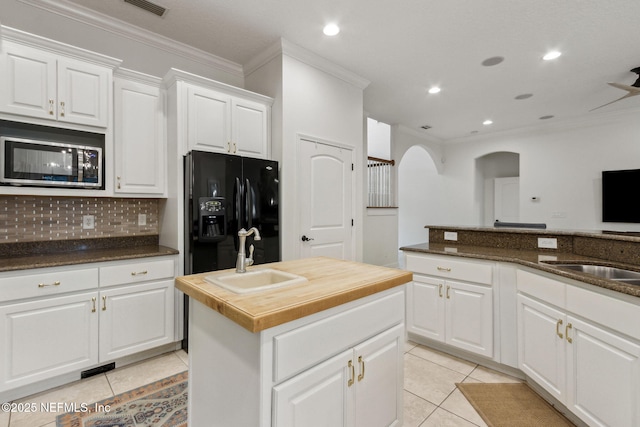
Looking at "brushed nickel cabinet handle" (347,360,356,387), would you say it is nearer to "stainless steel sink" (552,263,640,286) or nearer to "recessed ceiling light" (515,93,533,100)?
"stainless steel sink" (552,263,640,286)

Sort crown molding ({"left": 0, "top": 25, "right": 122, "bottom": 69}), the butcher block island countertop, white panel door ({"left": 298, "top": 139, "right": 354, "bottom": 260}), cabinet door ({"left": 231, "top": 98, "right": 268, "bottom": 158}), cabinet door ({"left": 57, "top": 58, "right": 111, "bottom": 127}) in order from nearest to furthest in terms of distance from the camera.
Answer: the butcher block island countertop < crown molding ({"left": 0, "top": 25, "right": 122, "bottom": 69}) < cabinet door ({"left": 57, "top": 58, "right": 111, "bottom": 127}) < cabinet door ({"left": 231, "top": 98, "right": 268, "bottom": 158}) < white panel door ({"left": 298, "top": 139, "right": 354, "bottom": 260})

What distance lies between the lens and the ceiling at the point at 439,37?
8.17ft

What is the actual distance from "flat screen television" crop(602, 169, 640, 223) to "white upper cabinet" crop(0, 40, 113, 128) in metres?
7.30

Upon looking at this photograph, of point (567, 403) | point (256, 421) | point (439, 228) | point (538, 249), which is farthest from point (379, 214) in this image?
point (256, 421)

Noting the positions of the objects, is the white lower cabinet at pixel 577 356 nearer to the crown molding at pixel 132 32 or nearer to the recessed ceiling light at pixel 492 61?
the recessed ceiling light at pixel 492 61

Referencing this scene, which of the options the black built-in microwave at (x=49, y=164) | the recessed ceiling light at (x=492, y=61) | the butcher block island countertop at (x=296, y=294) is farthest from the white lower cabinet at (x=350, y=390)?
the recessed ceiling light at (x=492, y=61)

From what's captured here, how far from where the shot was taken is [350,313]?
1.30 metres

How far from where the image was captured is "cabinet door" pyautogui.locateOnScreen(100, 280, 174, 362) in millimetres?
2256

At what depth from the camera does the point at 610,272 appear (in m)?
1.97

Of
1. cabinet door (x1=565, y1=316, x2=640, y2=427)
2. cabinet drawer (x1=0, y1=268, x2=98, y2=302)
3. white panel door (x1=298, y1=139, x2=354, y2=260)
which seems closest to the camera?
cabinet door (x1=565, y1=316, x2=640, y2=427)

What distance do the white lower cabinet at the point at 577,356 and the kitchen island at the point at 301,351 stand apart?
1.02m

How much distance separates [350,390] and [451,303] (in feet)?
5.16

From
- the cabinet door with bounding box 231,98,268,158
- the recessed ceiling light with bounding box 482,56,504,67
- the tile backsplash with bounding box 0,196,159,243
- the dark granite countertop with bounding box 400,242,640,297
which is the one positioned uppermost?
the recessed ceiling light with bounding box 482,56,504,67

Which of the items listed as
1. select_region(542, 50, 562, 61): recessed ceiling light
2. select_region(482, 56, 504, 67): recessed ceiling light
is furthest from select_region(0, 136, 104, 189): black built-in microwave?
select_region(542, 50, 562, 61): recessed ceiling light
